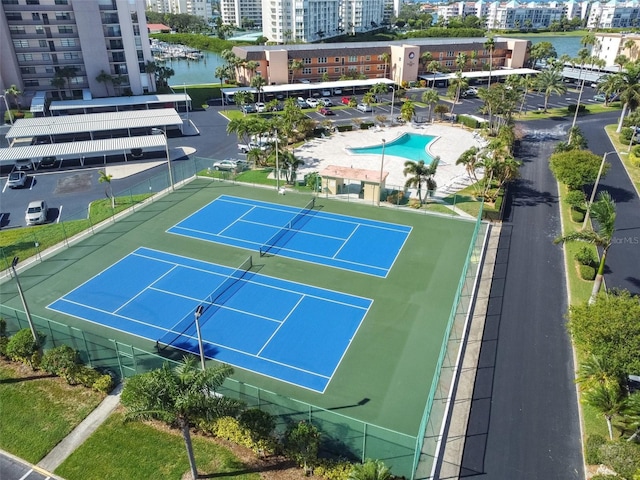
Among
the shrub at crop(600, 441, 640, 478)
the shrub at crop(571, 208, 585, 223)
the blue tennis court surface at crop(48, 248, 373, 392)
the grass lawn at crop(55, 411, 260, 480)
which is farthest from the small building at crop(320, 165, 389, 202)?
the grass lawn at crop(55, 411, 260, 480)

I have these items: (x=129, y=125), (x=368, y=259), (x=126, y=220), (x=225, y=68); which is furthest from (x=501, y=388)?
(x=225, y=68)

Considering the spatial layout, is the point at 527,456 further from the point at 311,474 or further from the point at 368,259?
the point at 368,259

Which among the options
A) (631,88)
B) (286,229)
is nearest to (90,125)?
(286,229)

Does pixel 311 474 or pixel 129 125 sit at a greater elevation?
pixel 129 125

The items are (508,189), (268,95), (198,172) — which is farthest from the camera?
(268,95)

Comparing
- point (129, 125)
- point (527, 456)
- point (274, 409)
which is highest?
point (129, 125)

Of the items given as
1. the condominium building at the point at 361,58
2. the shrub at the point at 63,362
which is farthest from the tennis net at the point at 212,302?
the condominium building at the point at 361,58
